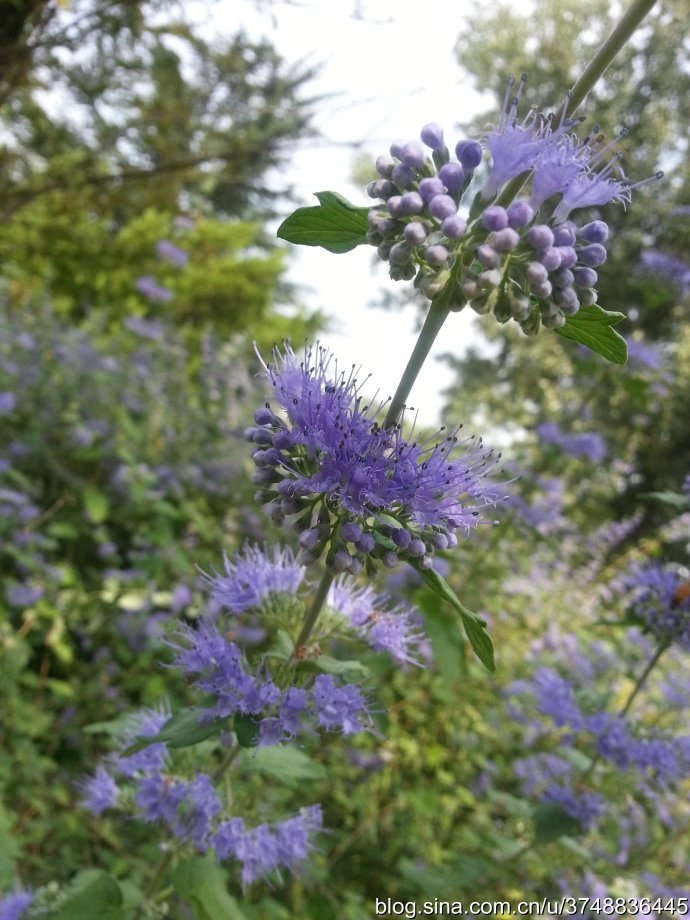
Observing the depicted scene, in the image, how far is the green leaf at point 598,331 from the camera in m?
1.24

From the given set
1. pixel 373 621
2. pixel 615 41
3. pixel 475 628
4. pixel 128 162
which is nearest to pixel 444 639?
pixel 373 621

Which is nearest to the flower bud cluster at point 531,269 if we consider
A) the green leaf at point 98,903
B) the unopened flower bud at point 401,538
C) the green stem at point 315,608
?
the unopened flower bud at point 401,538

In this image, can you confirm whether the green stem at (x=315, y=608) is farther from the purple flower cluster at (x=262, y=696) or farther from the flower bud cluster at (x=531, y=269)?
the flower bud cluster at (x=531, y=269)

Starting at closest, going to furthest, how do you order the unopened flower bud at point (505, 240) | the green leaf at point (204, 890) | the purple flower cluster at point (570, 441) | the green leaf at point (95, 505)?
1. the unopened flower bud at point (505, 240)
2. the green leaf at point (204, 890)
3. the green leaf at point (95, 505)
4. the purple flower cluster at point (570, 441)

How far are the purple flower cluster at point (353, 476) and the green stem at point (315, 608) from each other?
82 millimetres

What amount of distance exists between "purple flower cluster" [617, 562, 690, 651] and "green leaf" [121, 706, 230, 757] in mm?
1658

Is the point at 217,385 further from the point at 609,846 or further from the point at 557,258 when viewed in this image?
the point at 557,258

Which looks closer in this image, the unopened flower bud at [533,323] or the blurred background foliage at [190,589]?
the unopened flower bud at [533,323]

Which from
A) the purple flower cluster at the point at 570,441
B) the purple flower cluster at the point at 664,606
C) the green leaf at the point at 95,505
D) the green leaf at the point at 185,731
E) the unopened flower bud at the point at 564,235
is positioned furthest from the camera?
the purple flower cluster at the point at 570,441

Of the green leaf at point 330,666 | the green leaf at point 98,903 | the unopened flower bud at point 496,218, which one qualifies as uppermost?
the unopened flower bud at point 496,218

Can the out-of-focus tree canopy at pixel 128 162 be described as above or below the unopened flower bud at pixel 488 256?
above

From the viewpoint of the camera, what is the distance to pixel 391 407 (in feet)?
4.40

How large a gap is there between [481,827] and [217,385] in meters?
4.77

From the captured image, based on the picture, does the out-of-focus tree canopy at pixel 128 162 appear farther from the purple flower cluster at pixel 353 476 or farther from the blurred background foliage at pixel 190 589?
the purple flower cluster at pixel 353 476
